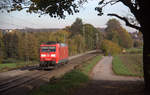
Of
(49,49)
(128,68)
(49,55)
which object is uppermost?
(49,49)

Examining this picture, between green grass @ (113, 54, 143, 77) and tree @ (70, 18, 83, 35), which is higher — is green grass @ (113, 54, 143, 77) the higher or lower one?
the lower one

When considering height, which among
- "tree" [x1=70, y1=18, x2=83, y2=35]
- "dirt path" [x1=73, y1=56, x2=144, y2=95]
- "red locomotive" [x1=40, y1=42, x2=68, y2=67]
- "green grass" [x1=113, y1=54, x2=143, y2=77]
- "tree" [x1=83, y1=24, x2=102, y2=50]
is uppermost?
"tree" [x1=70, y1=18, x2=83, y2=35]

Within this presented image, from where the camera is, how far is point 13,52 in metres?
46.1

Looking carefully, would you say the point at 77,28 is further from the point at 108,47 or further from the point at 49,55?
the point at 49,55

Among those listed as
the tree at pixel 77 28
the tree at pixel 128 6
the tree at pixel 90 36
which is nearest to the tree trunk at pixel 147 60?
the tree at pixel 128 6

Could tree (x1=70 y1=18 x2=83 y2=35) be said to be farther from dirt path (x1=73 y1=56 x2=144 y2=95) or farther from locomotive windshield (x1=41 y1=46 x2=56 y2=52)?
dirt path (x1=73 y1=56 x2=144 y2=95)

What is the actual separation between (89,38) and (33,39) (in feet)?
175

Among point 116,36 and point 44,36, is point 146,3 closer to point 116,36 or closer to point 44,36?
point 44,36

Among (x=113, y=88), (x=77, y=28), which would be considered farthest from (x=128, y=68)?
(x=77, y=28)

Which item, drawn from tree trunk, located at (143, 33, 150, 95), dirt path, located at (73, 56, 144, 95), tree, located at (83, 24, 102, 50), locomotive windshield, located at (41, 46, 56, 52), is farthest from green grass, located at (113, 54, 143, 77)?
tree, located at (83, 24, 102, 50)

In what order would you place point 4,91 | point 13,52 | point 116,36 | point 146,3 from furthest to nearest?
point 116,36, point 13,52, point 4,91, point 146,3

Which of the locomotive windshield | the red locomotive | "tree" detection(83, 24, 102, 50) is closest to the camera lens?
the red locomotive

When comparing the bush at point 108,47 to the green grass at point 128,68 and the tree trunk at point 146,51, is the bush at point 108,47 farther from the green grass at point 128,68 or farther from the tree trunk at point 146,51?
the tree trunk at point 146,51

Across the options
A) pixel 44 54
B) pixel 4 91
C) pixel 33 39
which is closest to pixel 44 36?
pixel 33 39
